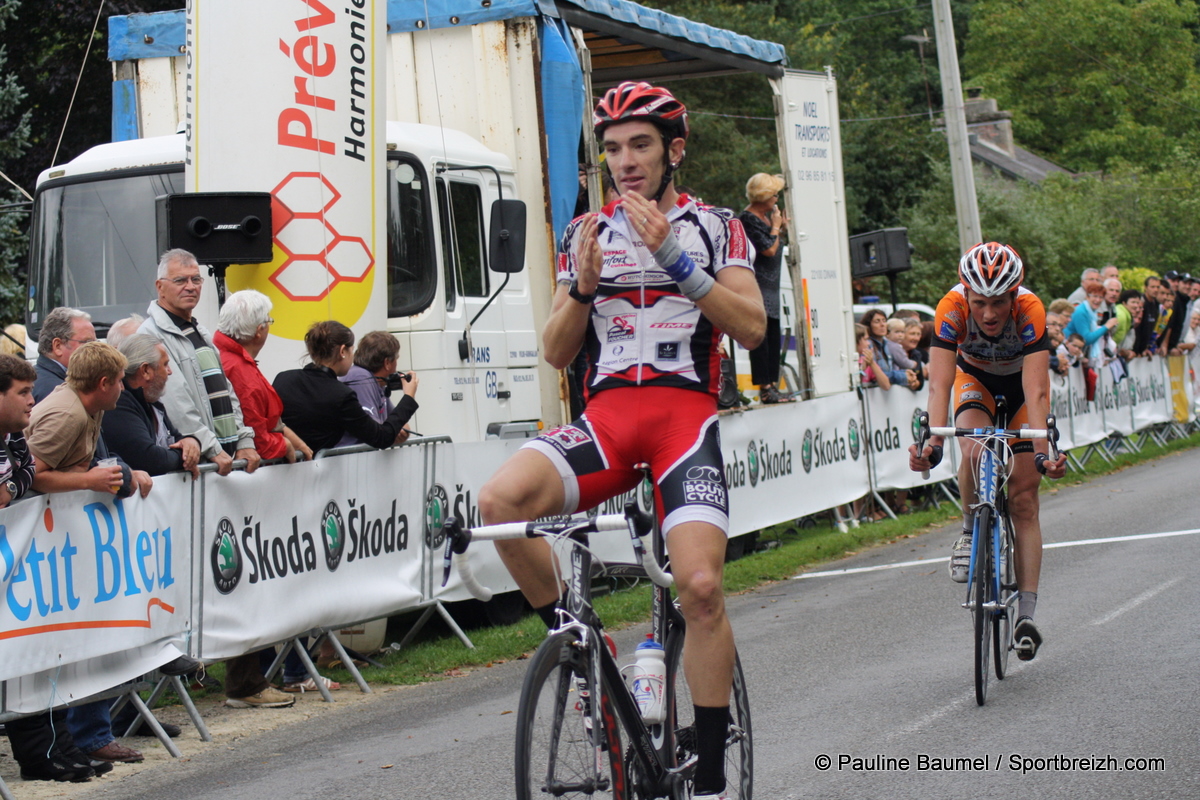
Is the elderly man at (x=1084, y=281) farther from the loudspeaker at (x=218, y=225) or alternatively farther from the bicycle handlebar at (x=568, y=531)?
the bicycle handlebar at (x=568, y=531)

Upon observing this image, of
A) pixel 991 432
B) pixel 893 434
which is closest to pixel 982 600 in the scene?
pixel 991 432

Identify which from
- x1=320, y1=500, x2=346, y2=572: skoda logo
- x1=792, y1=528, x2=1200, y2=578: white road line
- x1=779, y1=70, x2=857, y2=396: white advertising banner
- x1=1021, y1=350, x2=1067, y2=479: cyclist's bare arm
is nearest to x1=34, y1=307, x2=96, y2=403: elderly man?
x1=320, y1=500, x2=346, y2=572: skoda logo

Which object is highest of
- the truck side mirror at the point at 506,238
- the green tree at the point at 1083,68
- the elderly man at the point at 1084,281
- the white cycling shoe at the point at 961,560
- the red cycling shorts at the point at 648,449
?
the green tree at the point at 1083,68

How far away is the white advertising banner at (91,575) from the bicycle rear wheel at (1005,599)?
12.9ft

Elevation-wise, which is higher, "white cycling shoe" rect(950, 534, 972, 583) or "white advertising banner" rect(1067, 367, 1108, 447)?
"white advertising banner" rect(1067, 367, 1108, 447)

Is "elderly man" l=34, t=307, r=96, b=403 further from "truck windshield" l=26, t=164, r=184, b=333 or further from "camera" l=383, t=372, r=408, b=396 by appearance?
"camera" l=383, t=372, r=408, b=396

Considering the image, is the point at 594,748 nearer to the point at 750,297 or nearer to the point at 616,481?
the point at 616,481

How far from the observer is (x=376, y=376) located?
9.57 m

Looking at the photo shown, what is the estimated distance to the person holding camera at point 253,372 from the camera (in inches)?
329

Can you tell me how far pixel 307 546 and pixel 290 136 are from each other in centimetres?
280

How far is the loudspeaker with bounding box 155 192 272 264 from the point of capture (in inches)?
353

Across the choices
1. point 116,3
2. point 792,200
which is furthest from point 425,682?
point 116,3

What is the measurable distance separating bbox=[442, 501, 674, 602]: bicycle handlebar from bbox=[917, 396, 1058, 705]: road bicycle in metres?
3.26

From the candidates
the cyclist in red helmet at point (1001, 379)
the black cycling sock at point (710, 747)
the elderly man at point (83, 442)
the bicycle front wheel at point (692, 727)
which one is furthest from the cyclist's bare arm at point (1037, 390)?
the elderly man at point (83, 442)
